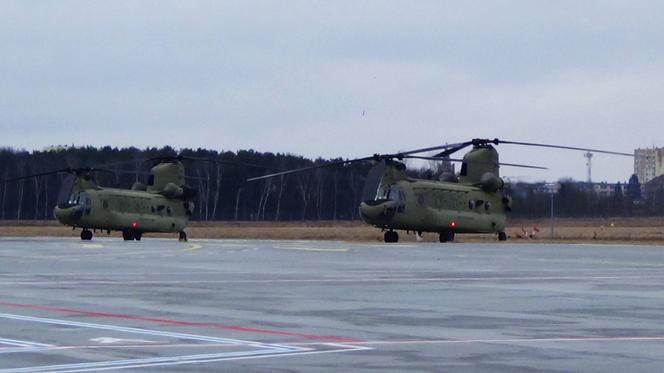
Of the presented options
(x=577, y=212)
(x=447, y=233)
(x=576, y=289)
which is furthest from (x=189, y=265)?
(x=577, y=212)

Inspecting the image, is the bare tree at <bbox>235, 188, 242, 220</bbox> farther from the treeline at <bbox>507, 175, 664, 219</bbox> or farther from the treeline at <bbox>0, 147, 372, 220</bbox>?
the treeline at <bbox>507, 175, 664, 219</bbox>

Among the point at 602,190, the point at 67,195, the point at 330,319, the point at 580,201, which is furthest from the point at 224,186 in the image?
the point at 330,319

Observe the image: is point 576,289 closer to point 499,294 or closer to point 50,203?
point 499,294

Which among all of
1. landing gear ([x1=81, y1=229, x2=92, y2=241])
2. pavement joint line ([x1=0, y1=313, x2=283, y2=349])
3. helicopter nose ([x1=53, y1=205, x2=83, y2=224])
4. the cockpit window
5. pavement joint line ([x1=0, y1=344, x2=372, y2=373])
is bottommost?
pavement joint line ([x1=0, y1=344, x2=372, y2=373])

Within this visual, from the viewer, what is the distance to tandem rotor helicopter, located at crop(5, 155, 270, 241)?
65125 mm

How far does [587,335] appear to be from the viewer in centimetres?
1391

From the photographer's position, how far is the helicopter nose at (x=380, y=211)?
57.4m

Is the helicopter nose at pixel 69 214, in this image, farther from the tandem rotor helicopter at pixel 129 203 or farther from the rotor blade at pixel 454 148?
the rotor blade at pixel 454 148

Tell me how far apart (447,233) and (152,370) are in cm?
5110

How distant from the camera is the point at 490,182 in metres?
61.1

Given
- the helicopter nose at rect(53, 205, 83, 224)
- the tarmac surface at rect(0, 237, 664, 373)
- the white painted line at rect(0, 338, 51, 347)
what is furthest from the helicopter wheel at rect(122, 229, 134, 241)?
the white painted line at rect(0, 338, 51, 347)

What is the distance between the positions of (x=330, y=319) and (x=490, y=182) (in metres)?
46.0

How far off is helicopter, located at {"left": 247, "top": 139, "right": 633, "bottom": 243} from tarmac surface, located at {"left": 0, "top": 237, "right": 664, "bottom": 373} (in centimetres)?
2765

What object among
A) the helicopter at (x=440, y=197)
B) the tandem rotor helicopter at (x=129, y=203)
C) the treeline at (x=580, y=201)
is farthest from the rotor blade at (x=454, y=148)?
the treeline at (x=580, y=201)
